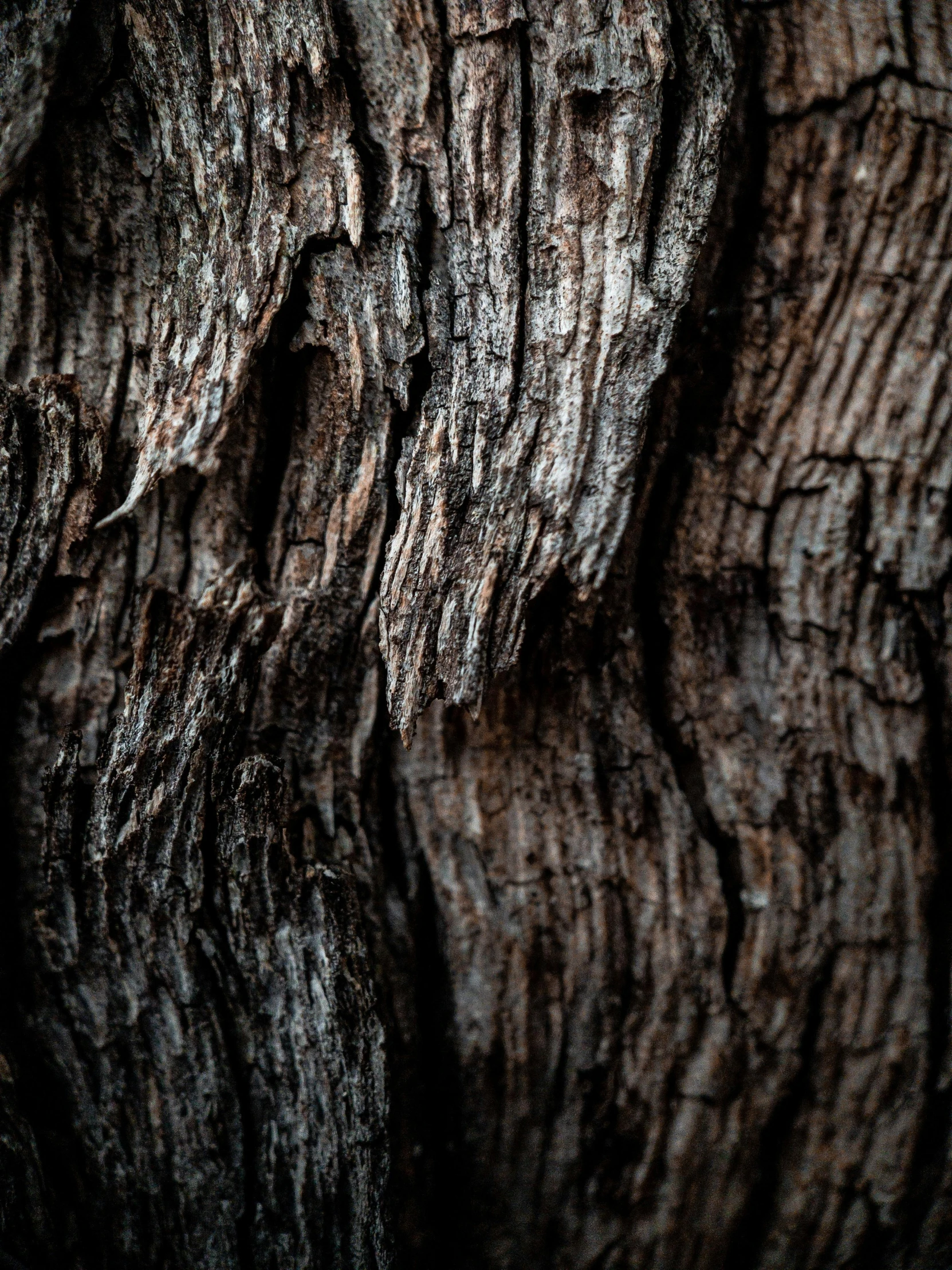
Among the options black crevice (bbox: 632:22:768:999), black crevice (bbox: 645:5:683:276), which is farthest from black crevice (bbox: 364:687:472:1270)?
black crevice (bbox: 645:5:683:276)

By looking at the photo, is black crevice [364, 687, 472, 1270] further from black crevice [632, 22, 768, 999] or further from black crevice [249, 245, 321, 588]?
black crevice [632, 22, 768, 999]

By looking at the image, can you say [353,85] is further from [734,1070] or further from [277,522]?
[734,1070]

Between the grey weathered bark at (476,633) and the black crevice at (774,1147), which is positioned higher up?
the grey weathered bark at (476,633)

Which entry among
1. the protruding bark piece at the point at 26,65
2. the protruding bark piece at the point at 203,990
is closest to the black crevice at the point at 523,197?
the protruding bark piece at the point at 203,990

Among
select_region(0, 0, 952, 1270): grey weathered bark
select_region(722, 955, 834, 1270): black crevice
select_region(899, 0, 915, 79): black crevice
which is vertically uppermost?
select_region(899, 0, 915, 79): black crevice

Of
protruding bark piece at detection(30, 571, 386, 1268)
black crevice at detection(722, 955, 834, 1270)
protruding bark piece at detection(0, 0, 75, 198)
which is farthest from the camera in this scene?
black crevice at detection(722, 955, 834, 1270)

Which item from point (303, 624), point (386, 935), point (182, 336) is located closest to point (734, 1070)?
point (386, 935)

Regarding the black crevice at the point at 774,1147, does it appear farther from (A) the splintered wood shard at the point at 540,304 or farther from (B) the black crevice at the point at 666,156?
(B) the black crevice at the point at 666,156
